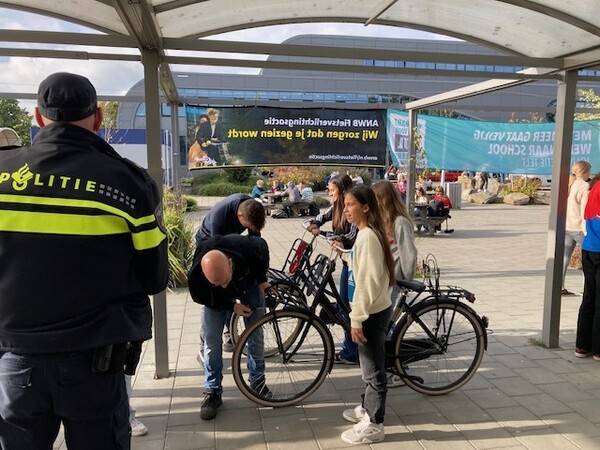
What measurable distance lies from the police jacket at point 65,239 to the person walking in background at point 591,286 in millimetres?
3878

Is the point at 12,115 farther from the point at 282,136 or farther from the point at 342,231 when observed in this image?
the point at 342,231

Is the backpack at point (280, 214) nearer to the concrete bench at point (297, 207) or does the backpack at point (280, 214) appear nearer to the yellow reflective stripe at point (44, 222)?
the concrete bench at point (297, 207)

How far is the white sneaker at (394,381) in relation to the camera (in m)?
3.79

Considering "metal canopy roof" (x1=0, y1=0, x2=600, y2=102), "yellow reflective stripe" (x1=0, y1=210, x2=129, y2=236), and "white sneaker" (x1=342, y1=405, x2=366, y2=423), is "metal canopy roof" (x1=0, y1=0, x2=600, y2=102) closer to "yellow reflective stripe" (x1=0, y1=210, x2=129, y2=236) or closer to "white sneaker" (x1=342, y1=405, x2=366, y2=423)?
"yellow reflective stripe" (x1=0, y1=210, x2=129, y2=236)

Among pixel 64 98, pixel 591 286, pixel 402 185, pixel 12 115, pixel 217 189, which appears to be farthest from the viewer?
pixel 12 115

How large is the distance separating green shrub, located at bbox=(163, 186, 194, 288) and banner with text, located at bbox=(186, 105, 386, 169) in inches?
90.8

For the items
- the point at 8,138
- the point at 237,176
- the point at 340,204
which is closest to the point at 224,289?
the point at 340,204

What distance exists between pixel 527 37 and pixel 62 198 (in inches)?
160

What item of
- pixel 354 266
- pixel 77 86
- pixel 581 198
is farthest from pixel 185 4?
pixel 581 198

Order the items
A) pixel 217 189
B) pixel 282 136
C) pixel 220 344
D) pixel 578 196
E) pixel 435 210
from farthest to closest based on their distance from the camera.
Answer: pixel 217 189 → pixel 435 210 → pixel 282 136 → pixel 578 196 → pixel 220 344

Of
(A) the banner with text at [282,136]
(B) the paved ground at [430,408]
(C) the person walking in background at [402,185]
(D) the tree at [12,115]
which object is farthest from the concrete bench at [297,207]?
(D) the tree at [12,115]

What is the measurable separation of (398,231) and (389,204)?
228 mm

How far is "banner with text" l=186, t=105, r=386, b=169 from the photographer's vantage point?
897 cm

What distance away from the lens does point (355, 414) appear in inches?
128
